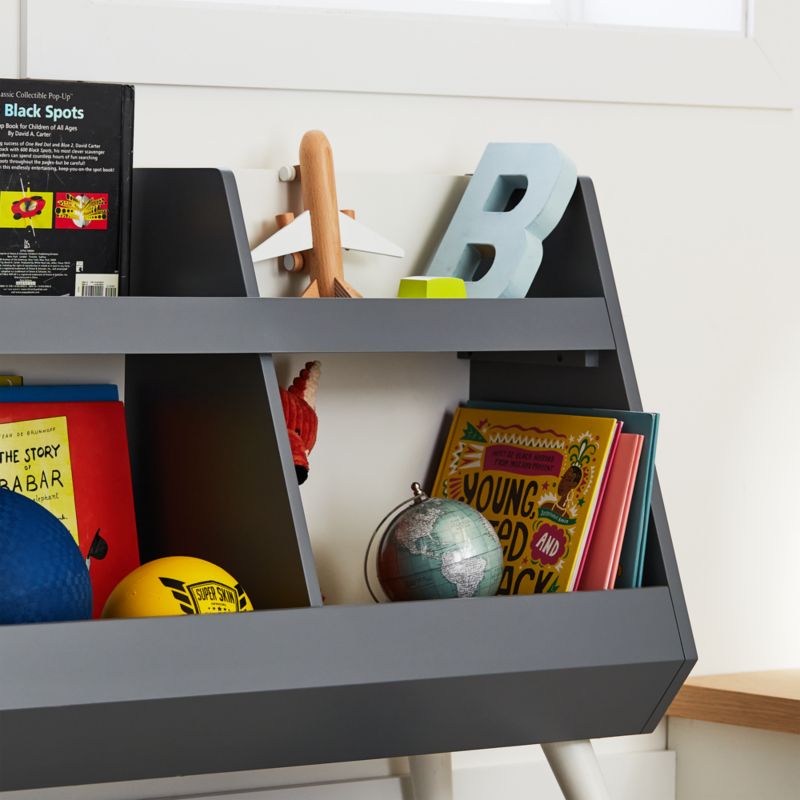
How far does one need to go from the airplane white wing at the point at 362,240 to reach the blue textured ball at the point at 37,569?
0.52 meters

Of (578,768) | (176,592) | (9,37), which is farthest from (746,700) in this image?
(9,37)

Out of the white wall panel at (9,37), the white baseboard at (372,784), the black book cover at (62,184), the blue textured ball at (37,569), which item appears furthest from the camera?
the white baseboard at (372,784)

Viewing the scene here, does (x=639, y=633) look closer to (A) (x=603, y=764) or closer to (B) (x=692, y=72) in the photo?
(A) (x=603, y=764)

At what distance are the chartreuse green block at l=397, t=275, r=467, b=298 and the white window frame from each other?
0.39 meters

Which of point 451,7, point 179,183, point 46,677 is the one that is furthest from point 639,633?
point 451,7

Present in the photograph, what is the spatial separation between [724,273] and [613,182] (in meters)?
0.22

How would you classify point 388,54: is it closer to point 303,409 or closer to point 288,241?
point 288,241

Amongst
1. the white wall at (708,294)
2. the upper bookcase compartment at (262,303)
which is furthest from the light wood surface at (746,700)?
the upper bookcase compartment at (262,303)

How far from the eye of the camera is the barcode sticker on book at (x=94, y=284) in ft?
3.82

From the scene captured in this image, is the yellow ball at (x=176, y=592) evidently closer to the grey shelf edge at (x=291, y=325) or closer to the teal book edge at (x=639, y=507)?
the grey shelf edge at (x=291, y=325)

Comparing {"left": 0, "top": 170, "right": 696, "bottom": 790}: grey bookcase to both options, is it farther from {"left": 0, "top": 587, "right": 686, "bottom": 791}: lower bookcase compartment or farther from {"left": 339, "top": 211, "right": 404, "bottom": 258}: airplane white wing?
{"left": 339, "top": 211, "right": 404, "bottom": 258}: airplane white wing

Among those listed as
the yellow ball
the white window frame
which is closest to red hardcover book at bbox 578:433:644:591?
the yellow ball

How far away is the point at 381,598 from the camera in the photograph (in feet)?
4.94

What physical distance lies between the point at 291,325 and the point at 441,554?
27cm
